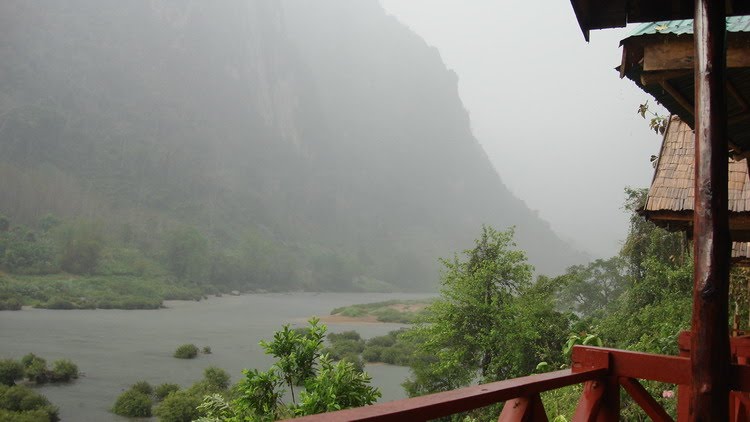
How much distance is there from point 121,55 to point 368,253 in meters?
43.3

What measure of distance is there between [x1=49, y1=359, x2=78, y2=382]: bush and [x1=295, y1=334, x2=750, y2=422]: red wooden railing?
23.9 m

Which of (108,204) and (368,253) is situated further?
(368,253)

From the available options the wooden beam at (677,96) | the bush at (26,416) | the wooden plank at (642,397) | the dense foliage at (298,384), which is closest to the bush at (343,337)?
the bush at (26,416)

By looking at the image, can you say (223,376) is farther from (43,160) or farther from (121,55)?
(121,55)

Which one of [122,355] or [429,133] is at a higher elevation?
[429,133]

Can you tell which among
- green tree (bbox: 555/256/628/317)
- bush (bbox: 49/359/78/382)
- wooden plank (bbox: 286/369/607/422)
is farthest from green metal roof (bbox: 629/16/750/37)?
green tree (bbox: 555/256/628/317)

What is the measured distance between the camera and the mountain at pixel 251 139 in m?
58.6

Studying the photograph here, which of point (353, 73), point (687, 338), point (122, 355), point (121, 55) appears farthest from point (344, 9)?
point (687, 338)

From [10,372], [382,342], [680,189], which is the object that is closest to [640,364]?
[680,189]

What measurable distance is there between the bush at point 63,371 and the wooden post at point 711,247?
2437 cm

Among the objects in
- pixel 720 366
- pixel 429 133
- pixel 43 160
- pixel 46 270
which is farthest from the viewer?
pixel 429 133

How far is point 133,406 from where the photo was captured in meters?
18.7

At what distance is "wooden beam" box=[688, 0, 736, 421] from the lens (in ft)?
5.73

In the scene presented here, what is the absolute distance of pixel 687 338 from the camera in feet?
8.24
